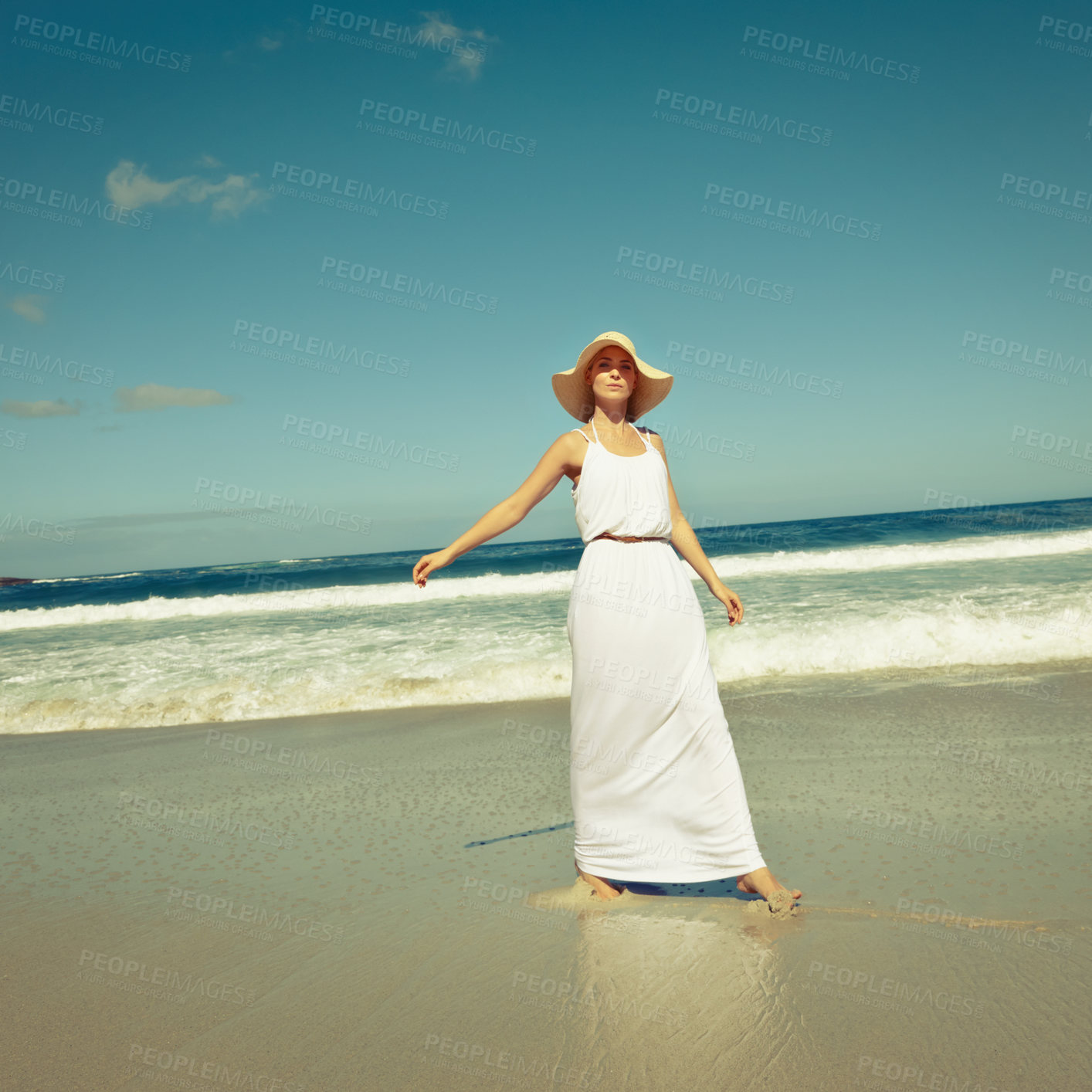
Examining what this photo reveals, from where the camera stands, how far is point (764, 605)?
10852mm

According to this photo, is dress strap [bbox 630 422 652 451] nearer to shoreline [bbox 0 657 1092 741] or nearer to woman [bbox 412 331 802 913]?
woman [bbox 412 331 802 913]

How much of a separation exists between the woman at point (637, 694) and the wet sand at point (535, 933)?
20 cm

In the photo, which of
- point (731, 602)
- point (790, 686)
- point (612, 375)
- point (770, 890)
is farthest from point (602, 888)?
point (790, 686)

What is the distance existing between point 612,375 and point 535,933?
215cm

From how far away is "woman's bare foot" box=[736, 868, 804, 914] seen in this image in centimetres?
263

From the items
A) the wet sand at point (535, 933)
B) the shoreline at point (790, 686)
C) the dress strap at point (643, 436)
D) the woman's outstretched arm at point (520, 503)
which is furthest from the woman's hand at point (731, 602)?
the shoreline at point (790, 686)

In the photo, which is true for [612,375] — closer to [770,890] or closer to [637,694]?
[637,694]

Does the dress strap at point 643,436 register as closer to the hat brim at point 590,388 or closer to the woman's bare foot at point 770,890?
the hat brim at point 590,388

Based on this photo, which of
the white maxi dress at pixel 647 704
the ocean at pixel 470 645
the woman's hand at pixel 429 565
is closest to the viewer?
the white maxi dress at pixel 647 704

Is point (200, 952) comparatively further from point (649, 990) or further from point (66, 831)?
point (66, 831)

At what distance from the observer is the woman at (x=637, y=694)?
9.09ft

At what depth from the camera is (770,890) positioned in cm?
267

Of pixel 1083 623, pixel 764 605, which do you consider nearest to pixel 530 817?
pixel 1083 623

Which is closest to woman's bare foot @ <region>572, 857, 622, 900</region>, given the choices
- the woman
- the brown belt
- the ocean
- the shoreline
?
the woman
